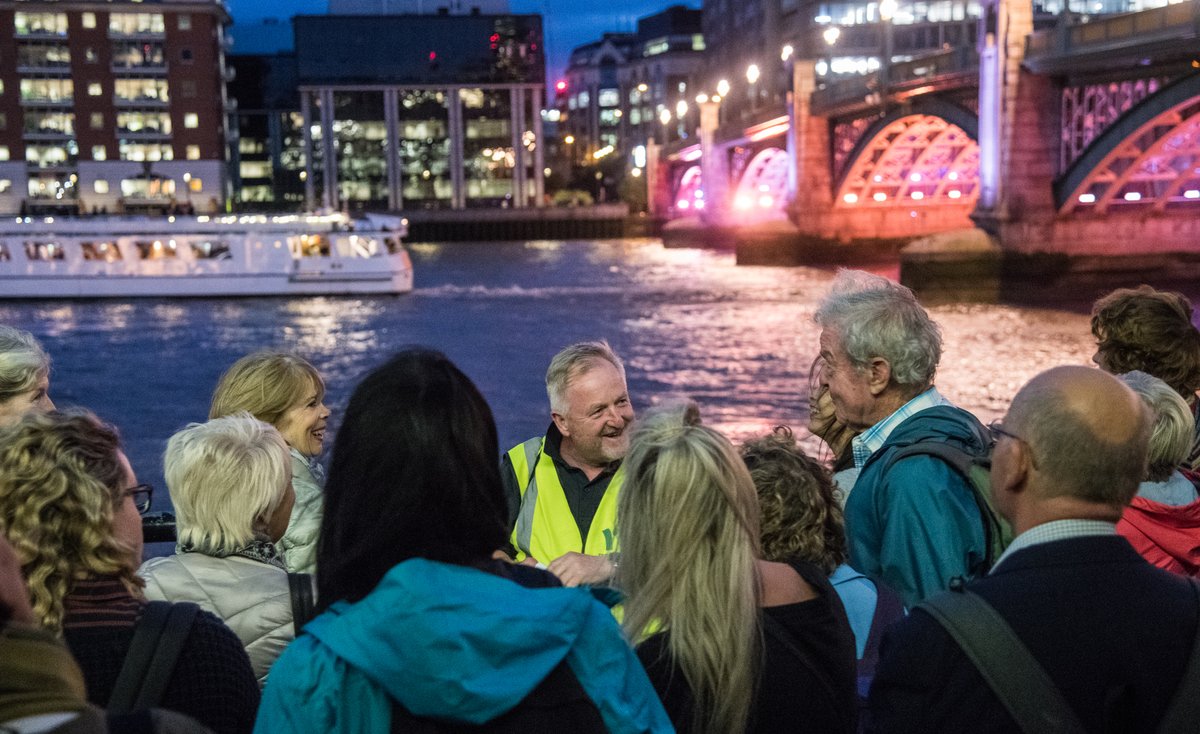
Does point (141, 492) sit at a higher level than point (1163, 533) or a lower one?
higher

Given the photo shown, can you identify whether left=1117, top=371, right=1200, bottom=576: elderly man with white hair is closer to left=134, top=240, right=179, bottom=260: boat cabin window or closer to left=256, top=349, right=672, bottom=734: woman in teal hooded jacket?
left=256, top=349, right=672, bottom=734: woman in teal hooded jacket

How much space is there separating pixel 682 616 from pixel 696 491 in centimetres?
22

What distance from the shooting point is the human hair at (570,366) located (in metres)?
3.80

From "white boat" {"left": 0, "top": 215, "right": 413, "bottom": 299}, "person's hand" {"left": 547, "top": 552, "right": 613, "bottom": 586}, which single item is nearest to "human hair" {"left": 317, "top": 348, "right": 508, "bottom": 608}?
"person's hand" {"left": 547, "top": 552, "right": 613, "bottom": 586}

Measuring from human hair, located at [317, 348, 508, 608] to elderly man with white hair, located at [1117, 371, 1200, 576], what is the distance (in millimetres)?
1802

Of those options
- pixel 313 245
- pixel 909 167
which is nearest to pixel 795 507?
pixel 313 245

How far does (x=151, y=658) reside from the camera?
218cm

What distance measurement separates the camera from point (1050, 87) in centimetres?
3259

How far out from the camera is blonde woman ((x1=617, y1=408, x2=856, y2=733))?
2.30 m

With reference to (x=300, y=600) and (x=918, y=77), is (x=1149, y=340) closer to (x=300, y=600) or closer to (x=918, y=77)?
(x=300, y=600)

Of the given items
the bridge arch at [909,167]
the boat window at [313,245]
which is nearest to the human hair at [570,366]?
the boat window at [313,245]

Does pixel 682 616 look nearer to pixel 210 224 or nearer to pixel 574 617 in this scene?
pixel 574 617

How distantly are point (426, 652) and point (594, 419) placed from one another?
1940 mm

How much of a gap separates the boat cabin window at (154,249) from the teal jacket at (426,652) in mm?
37876
